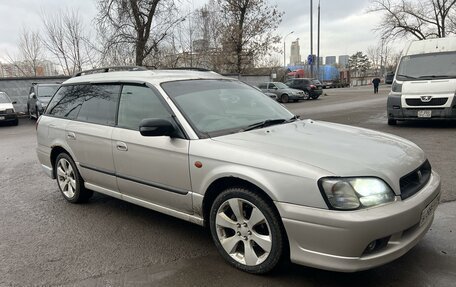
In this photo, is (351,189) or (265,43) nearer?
(351,189)

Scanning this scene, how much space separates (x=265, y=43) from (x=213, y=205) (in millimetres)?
27823

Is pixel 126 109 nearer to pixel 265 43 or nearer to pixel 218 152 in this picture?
pixel 218 152

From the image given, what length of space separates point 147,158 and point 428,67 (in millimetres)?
9328

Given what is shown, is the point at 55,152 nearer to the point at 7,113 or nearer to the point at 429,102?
the point at 429,102

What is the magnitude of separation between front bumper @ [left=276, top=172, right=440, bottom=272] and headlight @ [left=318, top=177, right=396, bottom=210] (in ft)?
0.17

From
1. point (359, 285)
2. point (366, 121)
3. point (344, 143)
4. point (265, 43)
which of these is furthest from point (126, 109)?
point (265, 43)

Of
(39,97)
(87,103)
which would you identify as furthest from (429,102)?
(39,97)

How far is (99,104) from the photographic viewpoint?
15.3 ft

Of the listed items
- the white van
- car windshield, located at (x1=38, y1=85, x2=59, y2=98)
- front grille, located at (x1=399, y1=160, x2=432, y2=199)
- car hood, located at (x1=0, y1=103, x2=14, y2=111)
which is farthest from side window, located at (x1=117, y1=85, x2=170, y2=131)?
car windshield, located at (x1=38, y1=85, x2=59, y2=98)

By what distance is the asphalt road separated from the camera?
10.4 ft

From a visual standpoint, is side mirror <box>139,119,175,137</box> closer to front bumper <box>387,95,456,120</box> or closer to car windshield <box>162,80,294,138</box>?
car windshield <box>162,80,294,138</box>

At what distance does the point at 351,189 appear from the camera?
2.76m

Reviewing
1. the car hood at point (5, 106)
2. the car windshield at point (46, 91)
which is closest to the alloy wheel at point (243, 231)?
the car hood at point (5, 106)

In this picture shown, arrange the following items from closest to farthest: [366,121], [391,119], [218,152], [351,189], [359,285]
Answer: [351,189] < [359,285] < [218,152] < [391,119] < [366,121]
